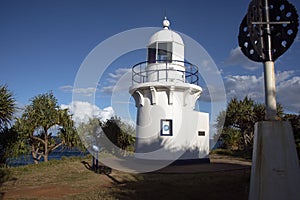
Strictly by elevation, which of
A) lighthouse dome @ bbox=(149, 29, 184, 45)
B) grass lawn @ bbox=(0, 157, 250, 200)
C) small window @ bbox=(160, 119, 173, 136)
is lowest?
grass lawn @ bbox=(0, 157, 250, 200)

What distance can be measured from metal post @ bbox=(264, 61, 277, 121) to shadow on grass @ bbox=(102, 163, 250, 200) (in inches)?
125

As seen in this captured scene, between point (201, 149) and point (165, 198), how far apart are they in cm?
946

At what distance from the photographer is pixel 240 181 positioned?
33.2ft

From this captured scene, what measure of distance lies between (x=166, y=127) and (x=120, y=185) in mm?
6154

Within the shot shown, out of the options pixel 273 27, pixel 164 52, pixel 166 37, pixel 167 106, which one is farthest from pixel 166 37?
pixel 273 27

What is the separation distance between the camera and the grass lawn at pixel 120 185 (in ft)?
26.8

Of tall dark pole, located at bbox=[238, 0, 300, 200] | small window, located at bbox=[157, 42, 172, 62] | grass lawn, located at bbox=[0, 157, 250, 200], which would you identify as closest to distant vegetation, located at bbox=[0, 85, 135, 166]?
grass lawn, located at bbox=[0, 157, 250, 200]

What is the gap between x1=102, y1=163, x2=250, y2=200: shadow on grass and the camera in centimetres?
798

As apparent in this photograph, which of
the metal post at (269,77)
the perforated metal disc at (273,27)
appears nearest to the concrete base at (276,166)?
the metal post at (269,77)

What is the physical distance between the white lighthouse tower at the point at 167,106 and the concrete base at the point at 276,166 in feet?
34.4

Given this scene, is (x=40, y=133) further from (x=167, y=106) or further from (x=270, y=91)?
(x=270, y=91)

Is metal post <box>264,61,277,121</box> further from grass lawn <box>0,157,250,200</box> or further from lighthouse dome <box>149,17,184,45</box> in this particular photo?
lighthouse dome <box>149,17,184,45</box>

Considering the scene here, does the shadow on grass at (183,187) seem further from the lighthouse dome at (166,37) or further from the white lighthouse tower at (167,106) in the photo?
the lighthouse dome at (166,37)

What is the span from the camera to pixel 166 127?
15.6 meters
